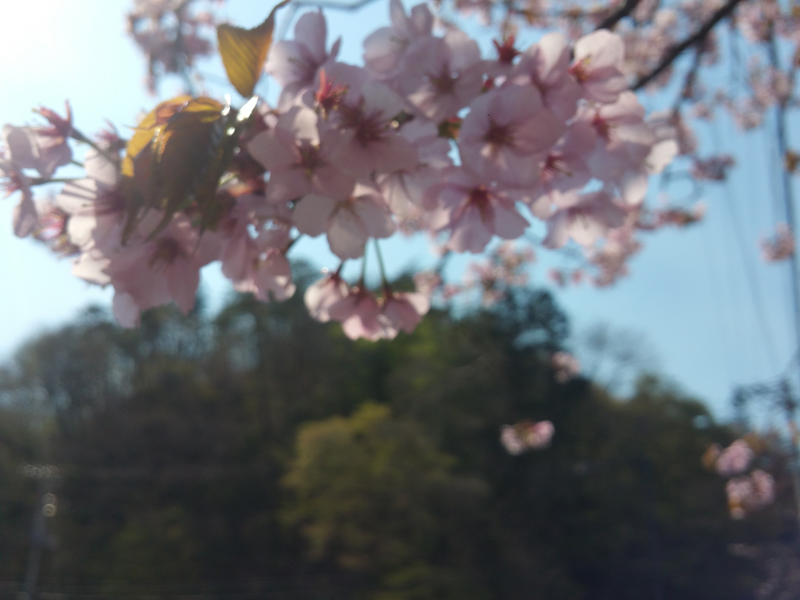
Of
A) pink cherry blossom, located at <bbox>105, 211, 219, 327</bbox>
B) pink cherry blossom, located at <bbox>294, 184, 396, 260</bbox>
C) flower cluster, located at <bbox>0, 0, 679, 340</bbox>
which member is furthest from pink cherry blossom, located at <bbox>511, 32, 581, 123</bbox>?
pink cherry blossom, located at <bbox>105, 211, 219, 327</bbox>

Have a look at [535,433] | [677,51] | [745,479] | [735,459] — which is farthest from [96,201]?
[745,479]

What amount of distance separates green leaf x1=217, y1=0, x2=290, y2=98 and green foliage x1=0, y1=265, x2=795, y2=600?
795cm

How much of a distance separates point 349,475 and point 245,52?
29.9 ft

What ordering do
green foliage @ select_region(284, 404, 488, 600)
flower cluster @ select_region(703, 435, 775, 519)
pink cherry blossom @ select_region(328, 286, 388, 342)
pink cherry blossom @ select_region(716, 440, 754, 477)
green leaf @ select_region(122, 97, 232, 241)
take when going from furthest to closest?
1. green foliage @ select_region(284, 404, 488, 600)
2. pink cherry blossom @ select_region(716, 440, 754, 477)
3. flower cluster @ select_region(703, 435, 775, 519)
4. pink cherry blossom @ select_region(328, 286, 388, 342)
5. green leaf @ select_region(122, 97, 232, 241)

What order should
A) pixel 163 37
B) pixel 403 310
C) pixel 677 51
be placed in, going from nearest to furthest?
pixel 403 310 < pixel 677 51 < pixel 163 37

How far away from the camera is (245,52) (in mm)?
359

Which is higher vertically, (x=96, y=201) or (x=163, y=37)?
(x=163, y=37)

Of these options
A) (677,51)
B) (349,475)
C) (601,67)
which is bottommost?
(601,67)

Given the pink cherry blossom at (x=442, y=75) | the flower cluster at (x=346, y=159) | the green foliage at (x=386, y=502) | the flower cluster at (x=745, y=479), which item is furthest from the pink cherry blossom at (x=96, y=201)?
the green foliage at (x=386, y=502)

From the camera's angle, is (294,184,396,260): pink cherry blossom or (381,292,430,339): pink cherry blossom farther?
(381,292,430,339): pink cherry blossom

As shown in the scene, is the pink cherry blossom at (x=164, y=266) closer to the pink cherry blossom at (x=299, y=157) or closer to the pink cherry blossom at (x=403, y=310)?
the pink cherry blossom at (x=299, y=157)

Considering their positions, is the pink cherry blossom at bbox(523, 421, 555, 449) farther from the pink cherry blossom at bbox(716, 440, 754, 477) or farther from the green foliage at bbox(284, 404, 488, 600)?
the green foliage at bbox(284, 404, 488, 600)

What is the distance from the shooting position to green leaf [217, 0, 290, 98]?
1.17 ft

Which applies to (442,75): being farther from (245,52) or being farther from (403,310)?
(403,310)
